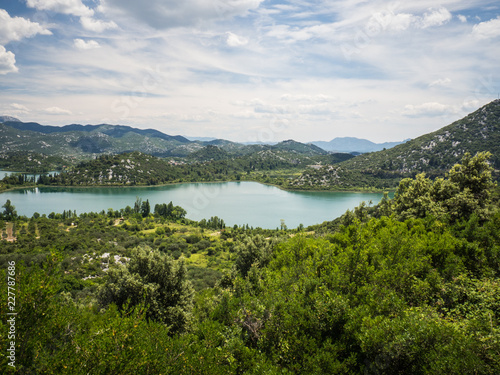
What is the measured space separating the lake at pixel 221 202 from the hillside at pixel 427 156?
2203 centimetres

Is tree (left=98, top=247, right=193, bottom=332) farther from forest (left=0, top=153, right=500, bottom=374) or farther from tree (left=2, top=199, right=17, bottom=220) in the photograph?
tree (left=2, top=199, right=17, bottom=220)

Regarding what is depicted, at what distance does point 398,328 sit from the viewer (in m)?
5.95

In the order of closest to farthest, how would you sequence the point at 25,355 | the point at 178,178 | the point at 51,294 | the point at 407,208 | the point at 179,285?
1. the point at 25,355
2. the point at 51,294
3. the point at 179,285
4. the point at 407,208
5. the point at 178,178

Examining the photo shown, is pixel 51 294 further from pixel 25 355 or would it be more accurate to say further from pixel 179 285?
pixel 179 285

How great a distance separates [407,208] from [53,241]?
228 feet

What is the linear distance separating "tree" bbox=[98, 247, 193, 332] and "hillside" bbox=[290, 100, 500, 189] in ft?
473

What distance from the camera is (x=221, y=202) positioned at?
12138 cm

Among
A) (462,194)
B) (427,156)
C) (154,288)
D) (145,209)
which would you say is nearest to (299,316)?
(154,288)

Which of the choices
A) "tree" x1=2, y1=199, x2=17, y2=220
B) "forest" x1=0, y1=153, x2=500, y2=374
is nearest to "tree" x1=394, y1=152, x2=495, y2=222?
"forest" x1=0, y1=153, x2=500, y2=374

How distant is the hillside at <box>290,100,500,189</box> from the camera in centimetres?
13938

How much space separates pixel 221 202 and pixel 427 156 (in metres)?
128

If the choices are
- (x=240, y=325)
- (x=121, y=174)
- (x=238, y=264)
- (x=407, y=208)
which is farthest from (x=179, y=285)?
(x=121, y=174)

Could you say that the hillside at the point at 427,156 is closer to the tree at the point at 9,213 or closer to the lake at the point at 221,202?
the lake at the point at 221,202

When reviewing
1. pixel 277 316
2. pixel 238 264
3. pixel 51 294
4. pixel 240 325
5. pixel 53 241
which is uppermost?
pixel 51 294
